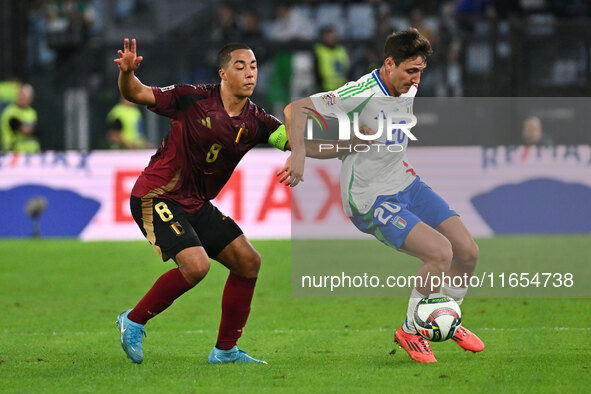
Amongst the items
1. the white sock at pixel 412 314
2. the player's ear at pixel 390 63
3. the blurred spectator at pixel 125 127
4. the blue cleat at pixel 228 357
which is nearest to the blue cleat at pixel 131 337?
the blue cleat at pixel 228 357

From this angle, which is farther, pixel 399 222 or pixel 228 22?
pixel 228 22

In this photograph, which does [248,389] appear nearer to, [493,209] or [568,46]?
[493,209]

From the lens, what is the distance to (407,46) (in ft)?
21.6

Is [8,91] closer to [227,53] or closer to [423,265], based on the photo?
[227,53]

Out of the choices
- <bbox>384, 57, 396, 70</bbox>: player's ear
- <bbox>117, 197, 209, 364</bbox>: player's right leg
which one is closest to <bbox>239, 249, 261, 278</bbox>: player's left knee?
<bbox>117, 197, 209, 364</bbox>: player's right leg

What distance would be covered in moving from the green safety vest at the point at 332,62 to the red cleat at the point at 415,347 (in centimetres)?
927

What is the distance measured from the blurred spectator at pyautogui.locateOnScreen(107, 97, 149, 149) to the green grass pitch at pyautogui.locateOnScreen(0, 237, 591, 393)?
3370 millimetres

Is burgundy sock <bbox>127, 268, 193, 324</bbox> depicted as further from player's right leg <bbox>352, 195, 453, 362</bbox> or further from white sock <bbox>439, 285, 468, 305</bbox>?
white sock <bbox>439, 285, 468, 305</bbox>

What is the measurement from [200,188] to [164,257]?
0.51m

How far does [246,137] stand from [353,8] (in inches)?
536

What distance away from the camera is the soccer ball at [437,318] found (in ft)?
21.4

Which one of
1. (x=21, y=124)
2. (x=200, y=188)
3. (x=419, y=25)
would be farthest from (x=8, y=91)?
(x=200, y=188)

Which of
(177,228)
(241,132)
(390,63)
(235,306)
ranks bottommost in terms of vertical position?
(235,306)

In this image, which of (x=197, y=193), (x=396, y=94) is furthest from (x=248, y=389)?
(x=396, y=94)
